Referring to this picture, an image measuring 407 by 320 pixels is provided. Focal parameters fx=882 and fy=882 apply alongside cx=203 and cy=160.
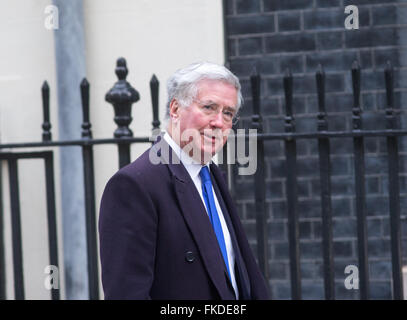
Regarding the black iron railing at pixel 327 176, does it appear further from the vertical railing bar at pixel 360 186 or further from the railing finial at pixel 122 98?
the railing finial at pixel 122 98

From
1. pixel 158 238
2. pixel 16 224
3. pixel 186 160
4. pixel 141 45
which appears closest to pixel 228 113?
pixel 186 160

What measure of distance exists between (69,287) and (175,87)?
8.81 ft

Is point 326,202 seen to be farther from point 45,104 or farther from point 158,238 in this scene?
point 158,238

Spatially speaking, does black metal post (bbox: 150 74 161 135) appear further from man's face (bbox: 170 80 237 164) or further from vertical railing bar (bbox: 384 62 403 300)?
man's face (bbox: 170 80 237 164)

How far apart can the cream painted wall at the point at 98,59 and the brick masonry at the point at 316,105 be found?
0.37 meters

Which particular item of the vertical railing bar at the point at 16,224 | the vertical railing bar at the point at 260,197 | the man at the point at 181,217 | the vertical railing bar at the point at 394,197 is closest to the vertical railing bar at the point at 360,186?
the vertical railing bar at the point at 394,197

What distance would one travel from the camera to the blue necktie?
Answer: 115 inches

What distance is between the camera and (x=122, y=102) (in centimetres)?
450

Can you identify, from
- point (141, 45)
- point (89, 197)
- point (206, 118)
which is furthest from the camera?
point (141, 45)

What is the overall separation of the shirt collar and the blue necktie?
32 mm

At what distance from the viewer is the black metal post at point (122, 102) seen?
449 centimetres

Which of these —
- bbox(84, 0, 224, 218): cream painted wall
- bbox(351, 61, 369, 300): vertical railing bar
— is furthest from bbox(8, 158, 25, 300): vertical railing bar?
bbox(351, 61, 369, 300): vertical railing bar

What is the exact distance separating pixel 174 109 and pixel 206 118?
0.45ft

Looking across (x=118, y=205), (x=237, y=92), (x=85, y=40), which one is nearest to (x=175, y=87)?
(x=237, y=92)
